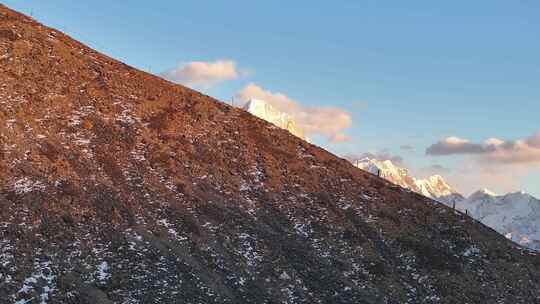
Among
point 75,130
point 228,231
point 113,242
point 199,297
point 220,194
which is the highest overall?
point 75,130

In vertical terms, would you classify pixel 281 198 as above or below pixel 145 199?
above

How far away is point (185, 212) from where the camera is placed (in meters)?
42.9

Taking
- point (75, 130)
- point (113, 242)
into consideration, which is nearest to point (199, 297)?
point (113, 242)

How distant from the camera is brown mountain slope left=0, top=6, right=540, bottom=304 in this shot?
111 feet

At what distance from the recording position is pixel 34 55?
5788 cm

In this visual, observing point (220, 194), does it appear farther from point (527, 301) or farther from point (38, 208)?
point (527, 301)

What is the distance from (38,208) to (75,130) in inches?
542

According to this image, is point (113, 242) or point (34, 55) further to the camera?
point (34, 55)

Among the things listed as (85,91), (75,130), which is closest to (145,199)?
(75,130)

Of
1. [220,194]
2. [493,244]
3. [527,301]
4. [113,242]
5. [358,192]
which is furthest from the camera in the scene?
[358,192]

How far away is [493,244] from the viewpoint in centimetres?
→ 5072

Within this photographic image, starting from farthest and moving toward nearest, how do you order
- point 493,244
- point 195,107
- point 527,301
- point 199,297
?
point 195,107 → point 493,244 → point 527,301 → point 199,297

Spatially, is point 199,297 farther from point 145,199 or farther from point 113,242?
point 145,199

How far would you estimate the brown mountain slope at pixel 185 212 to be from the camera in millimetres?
33844
